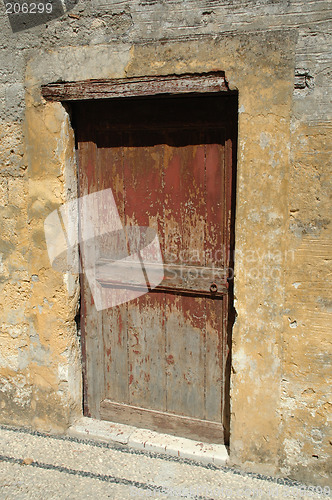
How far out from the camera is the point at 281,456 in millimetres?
2312

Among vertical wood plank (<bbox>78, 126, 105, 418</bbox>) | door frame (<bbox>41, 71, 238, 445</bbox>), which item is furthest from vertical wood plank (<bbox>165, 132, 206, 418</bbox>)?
vertical wood plank (<bbox>78, 126, 105, 418</bbox>)

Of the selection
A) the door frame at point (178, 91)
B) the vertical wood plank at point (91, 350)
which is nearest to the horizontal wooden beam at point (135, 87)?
the door frame at point (178, 91)

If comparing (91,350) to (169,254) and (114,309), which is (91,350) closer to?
(114,309)

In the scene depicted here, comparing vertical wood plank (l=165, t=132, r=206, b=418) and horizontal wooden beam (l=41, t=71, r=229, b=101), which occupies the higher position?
horizontal wooden beam (l=41, t=71, r=229, b=101)

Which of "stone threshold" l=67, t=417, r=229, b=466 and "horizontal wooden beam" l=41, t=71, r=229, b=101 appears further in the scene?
"stone threshold" l=67, t=417, r=229, b=466

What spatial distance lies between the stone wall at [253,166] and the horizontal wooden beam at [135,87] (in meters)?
0.04

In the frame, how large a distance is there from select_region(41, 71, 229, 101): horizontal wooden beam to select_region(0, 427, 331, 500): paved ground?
6.92ft

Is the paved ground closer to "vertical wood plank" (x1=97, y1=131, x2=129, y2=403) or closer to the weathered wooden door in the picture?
the weathered wooden door

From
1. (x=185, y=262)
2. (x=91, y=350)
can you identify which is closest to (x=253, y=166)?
(x=185, y=262)

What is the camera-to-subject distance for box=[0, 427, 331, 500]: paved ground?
2236 mm

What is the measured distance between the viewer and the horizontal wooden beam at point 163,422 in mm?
2591

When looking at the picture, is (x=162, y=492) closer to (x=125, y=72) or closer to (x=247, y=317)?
(x=247, y=317)

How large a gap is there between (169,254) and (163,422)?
110cm

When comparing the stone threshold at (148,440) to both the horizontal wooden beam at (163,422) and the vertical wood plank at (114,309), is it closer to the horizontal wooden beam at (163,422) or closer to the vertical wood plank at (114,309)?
the horizontal wooden beam at (163,422)
